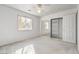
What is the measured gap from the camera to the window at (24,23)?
5.54m

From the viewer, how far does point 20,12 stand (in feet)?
18.1

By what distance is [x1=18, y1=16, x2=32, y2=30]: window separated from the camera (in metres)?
5.54

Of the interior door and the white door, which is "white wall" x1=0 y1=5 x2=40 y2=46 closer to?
the interior door

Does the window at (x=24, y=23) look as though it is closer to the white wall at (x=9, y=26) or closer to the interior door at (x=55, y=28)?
the white wall at (x=9, y=26)

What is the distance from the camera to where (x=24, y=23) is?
595 cm

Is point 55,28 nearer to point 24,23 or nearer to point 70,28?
point 70,28

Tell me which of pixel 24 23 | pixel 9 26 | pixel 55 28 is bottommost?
pixel 55 28

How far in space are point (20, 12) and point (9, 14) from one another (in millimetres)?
1097

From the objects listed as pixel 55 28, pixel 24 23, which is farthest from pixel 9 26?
pixel 55 28

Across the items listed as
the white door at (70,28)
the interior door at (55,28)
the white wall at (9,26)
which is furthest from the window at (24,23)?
the white door at (70,28)
